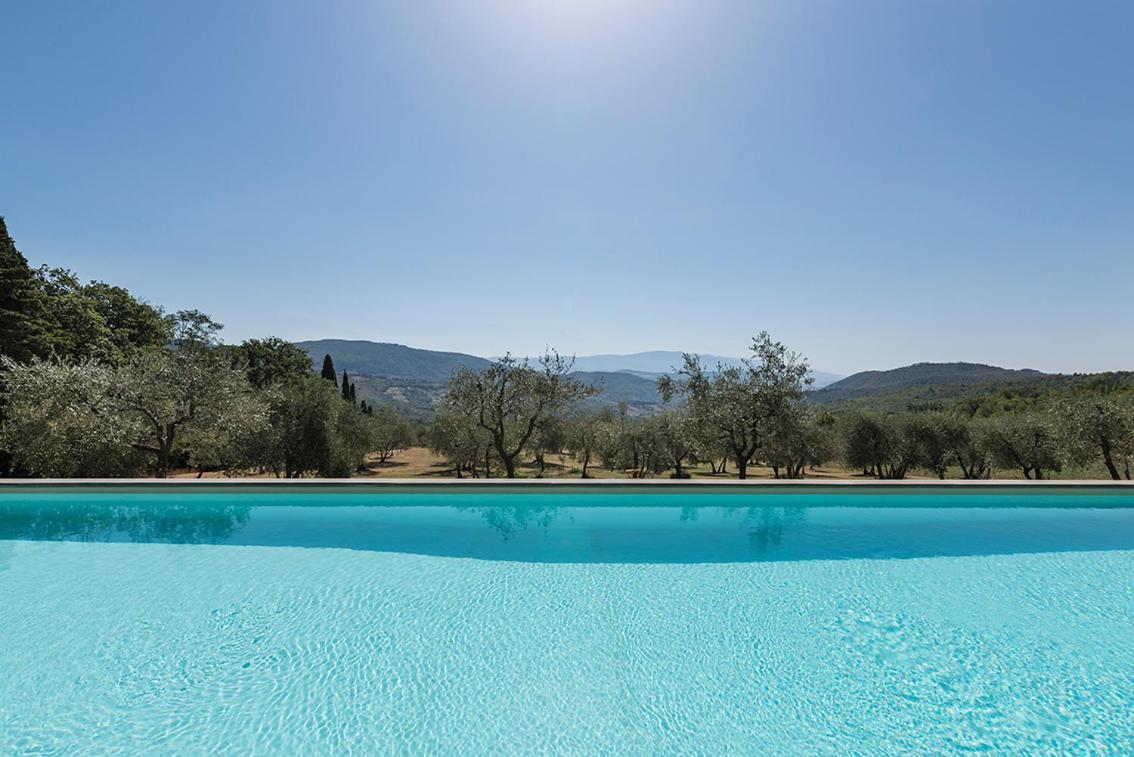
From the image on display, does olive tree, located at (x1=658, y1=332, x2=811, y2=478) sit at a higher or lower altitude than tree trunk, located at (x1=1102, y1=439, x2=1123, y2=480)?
higher

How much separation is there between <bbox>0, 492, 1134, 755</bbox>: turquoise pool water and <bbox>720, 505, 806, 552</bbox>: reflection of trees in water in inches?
3.4

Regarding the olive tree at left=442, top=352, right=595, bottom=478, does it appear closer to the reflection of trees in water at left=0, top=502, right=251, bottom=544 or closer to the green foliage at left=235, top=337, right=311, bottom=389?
the reflection of trees in water at left=0, top=502, right=251, bottom=544

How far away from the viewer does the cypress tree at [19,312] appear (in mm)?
19000

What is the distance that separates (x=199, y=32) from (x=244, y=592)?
12.4 m

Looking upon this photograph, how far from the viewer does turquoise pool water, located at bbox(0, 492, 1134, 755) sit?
3.71 m

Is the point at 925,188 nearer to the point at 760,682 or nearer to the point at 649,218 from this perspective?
the point at 649,218

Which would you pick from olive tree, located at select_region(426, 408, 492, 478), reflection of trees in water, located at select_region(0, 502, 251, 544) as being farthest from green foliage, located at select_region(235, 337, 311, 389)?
reflection of trees in water, located at select_region(0, 502, 251, 544)

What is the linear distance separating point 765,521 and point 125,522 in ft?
39.0

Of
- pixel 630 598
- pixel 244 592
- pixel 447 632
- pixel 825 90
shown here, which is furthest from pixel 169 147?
pixel 825 90

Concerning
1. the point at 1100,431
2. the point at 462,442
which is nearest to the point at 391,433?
the point at 462,442

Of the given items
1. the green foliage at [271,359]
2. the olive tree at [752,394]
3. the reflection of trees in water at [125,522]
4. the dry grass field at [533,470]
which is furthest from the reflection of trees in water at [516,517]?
the green foliage at [271,359]

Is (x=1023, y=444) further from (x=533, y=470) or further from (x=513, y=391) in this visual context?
(x=533, y=470)

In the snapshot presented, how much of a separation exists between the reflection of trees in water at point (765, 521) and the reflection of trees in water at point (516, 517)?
11.9 ft

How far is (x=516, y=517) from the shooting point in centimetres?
1005
